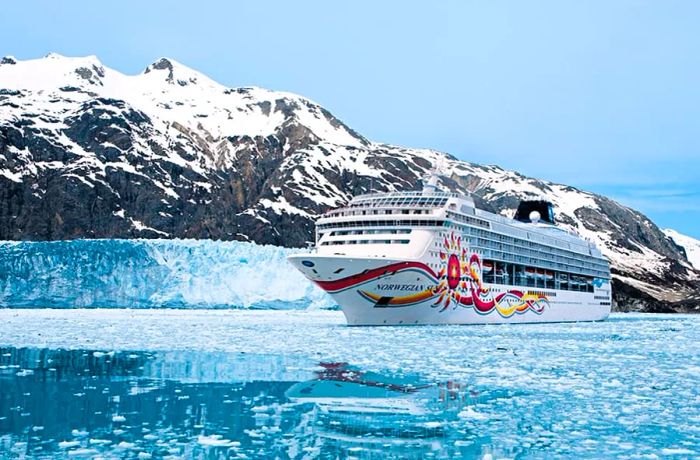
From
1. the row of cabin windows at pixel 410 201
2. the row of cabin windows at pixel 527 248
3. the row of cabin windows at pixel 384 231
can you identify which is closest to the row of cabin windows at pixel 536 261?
the row of cabin windows at pixel 527 248

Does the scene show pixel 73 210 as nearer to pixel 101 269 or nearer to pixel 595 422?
pixel 101 269

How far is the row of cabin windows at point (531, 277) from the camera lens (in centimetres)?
4681

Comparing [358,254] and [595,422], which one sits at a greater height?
[358,254]

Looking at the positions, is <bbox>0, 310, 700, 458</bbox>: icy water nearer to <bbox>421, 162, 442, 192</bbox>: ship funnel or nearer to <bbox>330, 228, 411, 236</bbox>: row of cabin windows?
<bbox>330, 228, 411, 236</bbox>: row of cabin windows

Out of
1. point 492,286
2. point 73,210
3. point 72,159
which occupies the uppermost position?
point 72,159

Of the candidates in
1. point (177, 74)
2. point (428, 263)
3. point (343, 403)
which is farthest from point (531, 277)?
point (177, 74)

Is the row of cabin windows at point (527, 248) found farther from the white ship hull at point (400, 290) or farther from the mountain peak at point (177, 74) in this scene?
the mountain peak at point (177, 74)

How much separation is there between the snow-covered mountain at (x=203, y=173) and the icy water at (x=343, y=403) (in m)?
109

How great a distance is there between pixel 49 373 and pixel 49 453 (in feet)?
26.9

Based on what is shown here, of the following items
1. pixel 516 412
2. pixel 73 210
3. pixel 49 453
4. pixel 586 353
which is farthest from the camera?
pixel 73 210

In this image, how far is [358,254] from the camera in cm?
3894

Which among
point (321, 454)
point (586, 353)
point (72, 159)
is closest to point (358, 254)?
point (586, 353)

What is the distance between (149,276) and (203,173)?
84.4m

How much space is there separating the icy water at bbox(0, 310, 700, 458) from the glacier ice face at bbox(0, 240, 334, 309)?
3898cm
